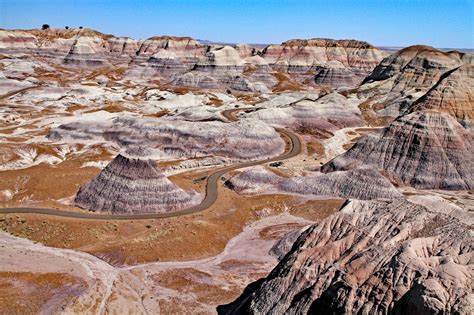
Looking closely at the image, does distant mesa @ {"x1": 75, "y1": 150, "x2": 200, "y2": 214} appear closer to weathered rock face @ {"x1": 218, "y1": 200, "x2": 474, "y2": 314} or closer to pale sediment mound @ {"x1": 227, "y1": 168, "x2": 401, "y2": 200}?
pale sediment mound @ {"x1": 227, "y1": 168, "x2": 401, "y2": 200}

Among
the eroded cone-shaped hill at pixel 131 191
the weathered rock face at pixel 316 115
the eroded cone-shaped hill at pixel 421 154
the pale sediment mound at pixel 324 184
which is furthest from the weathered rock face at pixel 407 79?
the eroded cone-shaped hill at pixel 131 191

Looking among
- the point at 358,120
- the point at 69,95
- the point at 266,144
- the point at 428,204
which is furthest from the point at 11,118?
the point at 428,204

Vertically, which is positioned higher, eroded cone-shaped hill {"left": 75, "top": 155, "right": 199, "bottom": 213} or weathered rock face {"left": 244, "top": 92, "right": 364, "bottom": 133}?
weathered rock face {"left": 244, "top": 92, "right": 364, "bottom": 133}

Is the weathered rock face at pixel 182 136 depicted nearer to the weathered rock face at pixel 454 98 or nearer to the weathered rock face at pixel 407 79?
the weathered rock face at pixel 454 98

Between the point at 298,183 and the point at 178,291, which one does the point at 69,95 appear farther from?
the point at 178,291

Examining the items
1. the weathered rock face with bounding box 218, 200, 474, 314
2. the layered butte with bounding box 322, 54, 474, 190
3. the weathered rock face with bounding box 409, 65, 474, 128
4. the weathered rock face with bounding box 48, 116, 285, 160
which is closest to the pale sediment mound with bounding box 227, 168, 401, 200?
the layered butte with bounding box 322, 54, 474, 190

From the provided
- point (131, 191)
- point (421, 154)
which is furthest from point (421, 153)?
point (131, 191)

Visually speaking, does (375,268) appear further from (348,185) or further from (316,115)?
(316,115)
